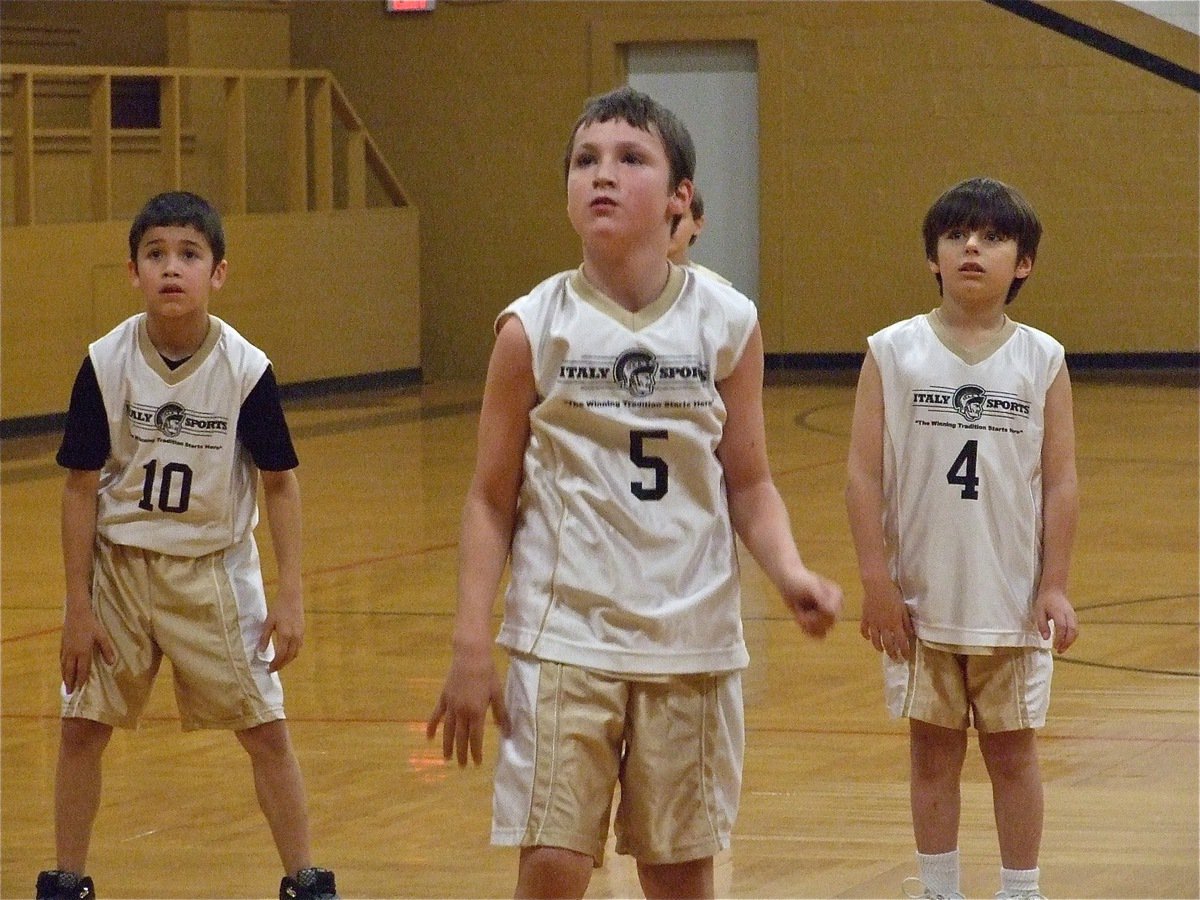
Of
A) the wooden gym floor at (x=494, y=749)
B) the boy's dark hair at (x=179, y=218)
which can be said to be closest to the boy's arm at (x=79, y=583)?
the boy's dark hair at (x=179, y=218)

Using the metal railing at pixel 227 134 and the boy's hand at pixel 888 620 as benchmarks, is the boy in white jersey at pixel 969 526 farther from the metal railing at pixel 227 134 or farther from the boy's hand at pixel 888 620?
the metal railing at pixel 227 134

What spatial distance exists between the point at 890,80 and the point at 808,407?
2976 millimetres

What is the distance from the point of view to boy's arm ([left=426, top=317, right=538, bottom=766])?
2.56 m

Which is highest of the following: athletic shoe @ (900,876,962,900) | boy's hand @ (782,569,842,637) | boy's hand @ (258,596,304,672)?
boy's hand @ (782,569,842,637)

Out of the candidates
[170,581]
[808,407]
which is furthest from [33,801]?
[808,407]

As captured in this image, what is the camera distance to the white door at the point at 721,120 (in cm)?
1539

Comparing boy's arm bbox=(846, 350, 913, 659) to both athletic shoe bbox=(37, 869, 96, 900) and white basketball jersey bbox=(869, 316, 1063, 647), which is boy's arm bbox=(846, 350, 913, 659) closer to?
white basketball jersey bbox=(869, 316, 1063, 647)

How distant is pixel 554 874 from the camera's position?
8.55 ft

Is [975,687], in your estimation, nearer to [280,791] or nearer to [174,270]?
[280,791]

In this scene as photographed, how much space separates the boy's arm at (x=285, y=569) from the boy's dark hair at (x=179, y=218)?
0.43 meters

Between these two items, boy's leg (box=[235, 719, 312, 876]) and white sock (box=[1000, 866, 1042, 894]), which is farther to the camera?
boy's leg (box=[235, 719, 312, 876])

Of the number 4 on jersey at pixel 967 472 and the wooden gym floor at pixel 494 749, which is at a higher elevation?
the number 4 on jersey at pixel 967 472

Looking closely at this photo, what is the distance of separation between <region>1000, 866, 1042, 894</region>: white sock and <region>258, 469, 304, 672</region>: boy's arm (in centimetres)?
127

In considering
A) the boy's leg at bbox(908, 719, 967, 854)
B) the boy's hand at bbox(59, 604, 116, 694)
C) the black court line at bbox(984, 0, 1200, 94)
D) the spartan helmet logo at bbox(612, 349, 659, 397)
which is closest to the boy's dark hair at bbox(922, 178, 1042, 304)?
the boy's leg at bbox(908, 719, 967, 854)
